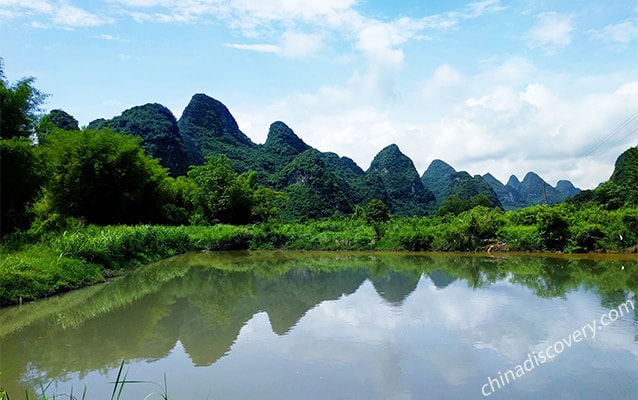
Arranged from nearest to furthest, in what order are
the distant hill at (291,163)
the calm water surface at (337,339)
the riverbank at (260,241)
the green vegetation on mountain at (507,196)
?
the calm water surface at (337,339) → the riverbank at (260,241) → the distant hill at (291,163) → the green vegetation on mountain at (507,196)

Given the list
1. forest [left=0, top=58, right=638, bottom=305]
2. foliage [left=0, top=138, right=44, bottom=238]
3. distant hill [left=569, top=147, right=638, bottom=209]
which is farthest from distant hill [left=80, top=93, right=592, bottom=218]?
foliage [left=0, top=138, right=44, bottom=238]

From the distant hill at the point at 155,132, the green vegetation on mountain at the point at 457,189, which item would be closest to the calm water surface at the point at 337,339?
the green vegetation on mountain at the point at 457,189

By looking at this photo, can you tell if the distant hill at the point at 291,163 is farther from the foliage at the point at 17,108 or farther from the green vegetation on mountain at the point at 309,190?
the foliage at the point at 17,108

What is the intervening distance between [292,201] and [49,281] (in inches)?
1137

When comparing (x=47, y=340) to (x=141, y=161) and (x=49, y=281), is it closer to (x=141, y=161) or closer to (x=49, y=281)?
(x=49, y=281)

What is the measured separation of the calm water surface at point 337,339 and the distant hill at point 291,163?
843 inches

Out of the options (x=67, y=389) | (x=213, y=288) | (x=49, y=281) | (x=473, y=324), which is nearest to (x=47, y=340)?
(x=67, y=389)

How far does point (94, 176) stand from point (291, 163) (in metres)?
30.0

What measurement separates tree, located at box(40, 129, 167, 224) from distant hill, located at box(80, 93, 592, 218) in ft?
54.5

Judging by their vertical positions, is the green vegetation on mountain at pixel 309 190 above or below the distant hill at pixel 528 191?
below

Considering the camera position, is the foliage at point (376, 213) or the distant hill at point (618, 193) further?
the foliage at point (376, 213)

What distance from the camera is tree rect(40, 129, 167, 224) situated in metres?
15.9

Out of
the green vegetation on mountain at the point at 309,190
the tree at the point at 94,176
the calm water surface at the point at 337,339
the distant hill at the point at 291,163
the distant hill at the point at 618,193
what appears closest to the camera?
the calm water surface at the point at 337,339

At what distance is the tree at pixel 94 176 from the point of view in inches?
627
